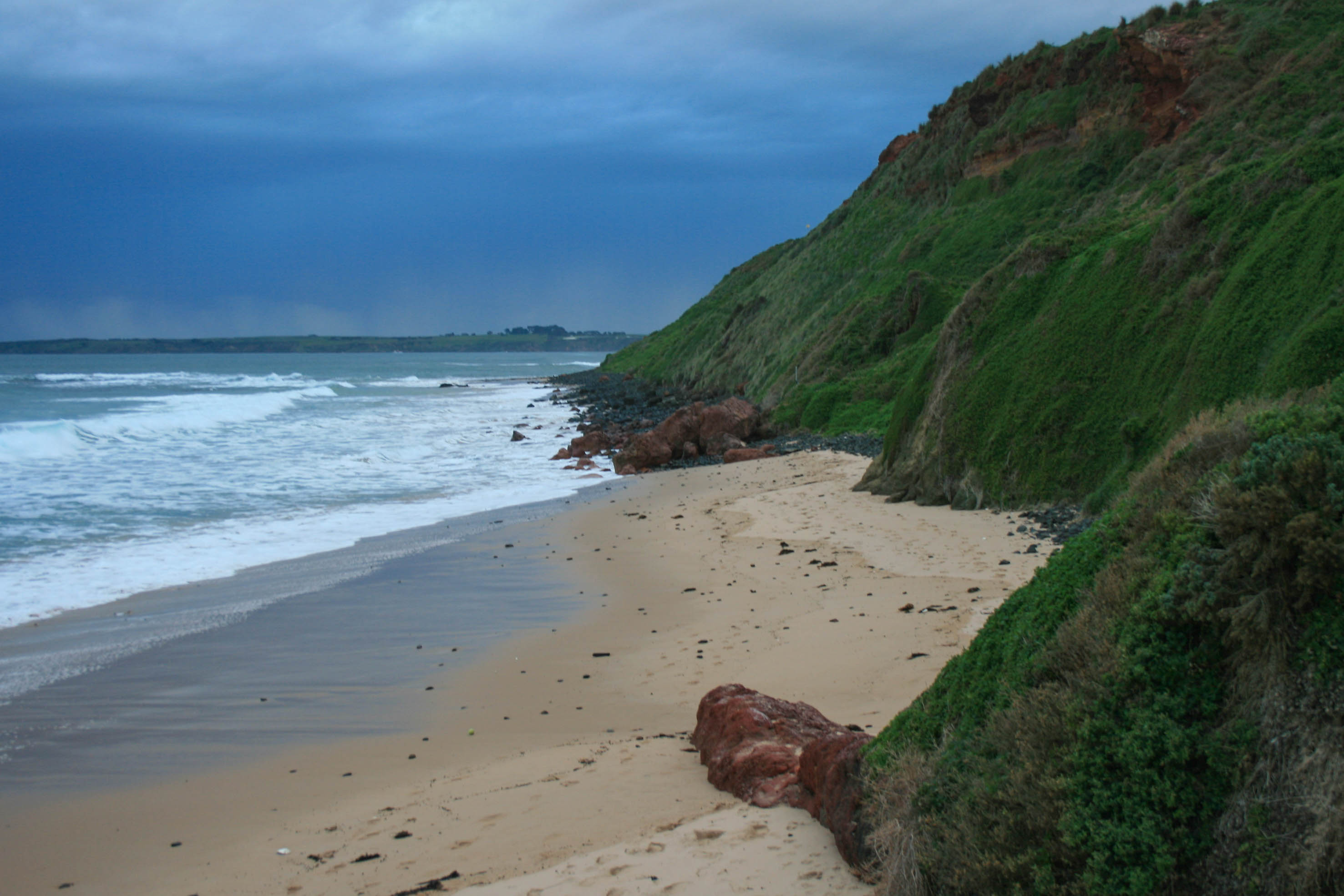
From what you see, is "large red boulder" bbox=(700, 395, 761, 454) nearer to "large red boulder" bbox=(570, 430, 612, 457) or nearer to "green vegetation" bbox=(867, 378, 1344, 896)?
"large red boulder" bbox=(570, 430, 612, 457)

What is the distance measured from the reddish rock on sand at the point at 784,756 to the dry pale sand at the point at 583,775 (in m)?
0.12

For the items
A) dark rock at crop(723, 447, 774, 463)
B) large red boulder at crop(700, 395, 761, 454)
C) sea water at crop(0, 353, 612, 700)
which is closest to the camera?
sea water at crop(0, 353, 612, 700)

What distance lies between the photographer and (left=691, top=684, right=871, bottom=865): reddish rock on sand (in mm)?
4113

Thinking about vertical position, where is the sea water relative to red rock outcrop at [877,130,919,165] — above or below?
below

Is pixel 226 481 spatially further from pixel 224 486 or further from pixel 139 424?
pixel 139 424

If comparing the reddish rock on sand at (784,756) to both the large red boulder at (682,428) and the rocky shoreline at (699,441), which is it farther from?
the large red boulder at (682,428)

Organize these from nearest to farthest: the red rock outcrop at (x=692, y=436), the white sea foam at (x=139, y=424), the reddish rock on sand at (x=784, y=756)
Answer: the reddish rock on sand at (x=784, y=756), the red rock outcrop at (x=692, y=436), the white sea foam at (x=139, y=424)

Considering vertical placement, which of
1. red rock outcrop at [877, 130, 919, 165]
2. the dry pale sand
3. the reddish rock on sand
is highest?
red rock outcrop at [877, 130, 919, 165]

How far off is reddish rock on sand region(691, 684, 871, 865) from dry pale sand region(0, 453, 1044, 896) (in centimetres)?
12

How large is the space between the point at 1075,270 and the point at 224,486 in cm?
1867

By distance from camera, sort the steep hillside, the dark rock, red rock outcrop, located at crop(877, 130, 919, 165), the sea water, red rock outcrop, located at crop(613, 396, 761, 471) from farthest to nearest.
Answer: red rock outcrop, located at crop(877, 130, 919, 165) < red rock outcrop, located at crop(613, 396, 761, 471) < the dark rock < the sea water < the steep hillside

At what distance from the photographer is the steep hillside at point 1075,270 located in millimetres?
11266

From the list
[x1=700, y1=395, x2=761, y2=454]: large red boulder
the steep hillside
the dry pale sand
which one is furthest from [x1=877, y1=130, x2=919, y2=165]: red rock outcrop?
the dry pale sand

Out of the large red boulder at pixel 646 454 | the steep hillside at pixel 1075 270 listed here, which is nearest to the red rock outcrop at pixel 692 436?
the large red boulder at pixel 646 454
